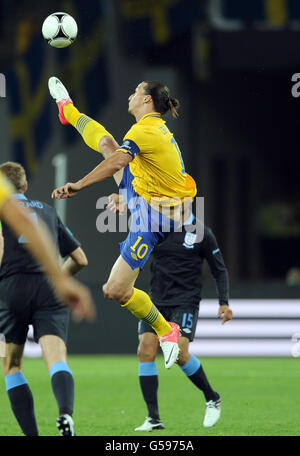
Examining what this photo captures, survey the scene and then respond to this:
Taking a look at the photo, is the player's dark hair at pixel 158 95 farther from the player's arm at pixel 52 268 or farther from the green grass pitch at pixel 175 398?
the player's arm at pixel 52 268

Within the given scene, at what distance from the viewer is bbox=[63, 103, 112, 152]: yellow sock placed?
785cm

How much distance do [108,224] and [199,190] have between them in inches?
104

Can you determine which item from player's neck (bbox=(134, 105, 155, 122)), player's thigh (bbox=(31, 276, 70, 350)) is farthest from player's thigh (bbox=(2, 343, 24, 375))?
player's neck (bbox=(134, 105, 155, 122))

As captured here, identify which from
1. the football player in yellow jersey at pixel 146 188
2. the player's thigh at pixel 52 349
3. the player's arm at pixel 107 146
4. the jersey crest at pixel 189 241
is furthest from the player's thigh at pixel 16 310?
the jersey crest at pixel 189 241

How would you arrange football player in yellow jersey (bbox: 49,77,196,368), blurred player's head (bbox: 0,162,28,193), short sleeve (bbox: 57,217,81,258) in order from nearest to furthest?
blurred player's head (bbox: 0,162,28,193) < short sleeve (bbox: 57,217,81,258) < football player in yellow jersey (bbox: 49,77,196,368)

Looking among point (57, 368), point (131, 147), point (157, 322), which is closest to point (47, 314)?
point (57, 368)

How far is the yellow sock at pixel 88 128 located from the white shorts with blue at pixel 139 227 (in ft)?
1.06

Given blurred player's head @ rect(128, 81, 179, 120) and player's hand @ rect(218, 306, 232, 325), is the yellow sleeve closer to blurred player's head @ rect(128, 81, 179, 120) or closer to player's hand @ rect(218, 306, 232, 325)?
blurred player's head @ rect(128, 81, 179, 120)

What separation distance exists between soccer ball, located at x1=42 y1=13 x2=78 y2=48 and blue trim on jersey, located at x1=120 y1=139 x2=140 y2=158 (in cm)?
149

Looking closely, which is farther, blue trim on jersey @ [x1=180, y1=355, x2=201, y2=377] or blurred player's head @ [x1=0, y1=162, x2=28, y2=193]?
blue trim on jersey @ [x1=180, y1=355, x2=201, y2=377]

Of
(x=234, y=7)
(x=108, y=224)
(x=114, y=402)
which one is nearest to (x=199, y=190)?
(x=108, y=224)

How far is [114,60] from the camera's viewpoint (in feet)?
63.3

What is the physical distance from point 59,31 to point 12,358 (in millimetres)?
3063

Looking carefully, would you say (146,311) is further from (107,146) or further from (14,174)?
(14,174)
